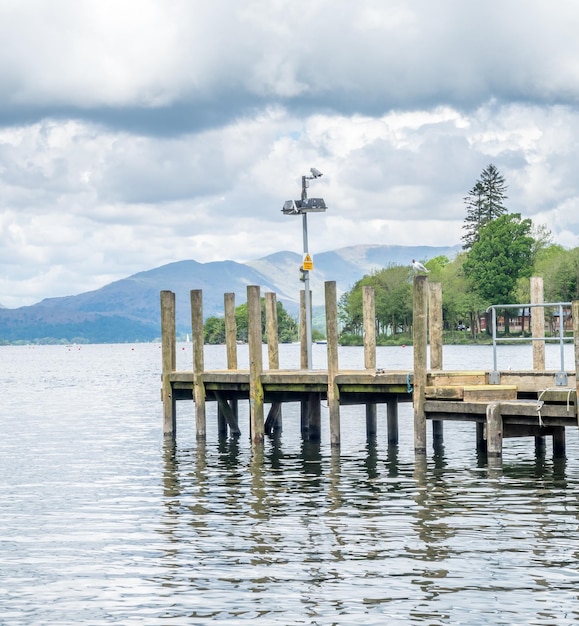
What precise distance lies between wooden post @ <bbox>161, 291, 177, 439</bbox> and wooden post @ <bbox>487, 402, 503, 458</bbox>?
1064 cm

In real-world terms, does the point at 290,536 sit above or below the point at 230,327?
below

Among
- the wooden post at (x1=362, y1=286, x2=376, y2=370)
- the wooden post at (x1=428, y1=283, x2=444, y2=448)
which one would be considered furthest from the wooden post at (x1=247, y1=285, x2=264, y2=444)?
the wooden post at (x1=428, y1=283, x2=444, y2=448)

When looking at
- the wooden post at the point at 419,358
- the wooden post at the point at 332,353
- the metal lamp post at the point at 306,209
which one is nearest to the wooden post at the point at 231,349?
the metal lamp post at the point at 306,209

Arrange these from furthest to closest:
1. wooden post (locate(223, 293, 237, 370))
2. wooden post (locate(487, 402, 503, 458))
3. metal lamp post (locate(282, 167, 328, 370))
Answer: wooden post (locate(223, 293, 237, 370))
metal lamp post (locate(282, 167, 328, 370))
wooden post (locate(487, 402, 503, 458))

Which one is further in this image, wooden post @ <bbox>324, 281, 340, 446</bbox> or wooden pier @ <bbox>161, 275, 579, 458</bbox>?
wooden post @ <bbox>324, 281, 340, 446</bbox>

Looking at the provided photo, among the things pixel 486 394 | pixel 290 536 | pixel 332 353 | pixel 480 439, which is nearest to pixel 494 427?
pixel 486 394

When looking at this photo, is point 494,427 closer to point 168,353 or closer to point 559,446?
point 559,446

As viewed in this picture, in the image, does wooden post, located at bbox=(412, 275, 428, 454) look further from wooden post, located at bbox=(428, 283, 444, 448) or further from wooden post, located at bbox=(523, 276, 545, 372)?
wooden post, located at bbox=(523, 276, 545, 372)

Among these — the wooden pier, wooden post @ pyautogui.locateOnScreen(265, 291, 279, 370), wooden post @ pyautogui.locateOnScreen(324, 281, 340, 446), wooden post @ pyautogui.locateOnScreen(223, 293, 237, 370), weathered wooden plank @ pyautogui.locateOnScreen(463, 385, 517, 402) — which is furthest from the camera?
wooden post @ pyautogui.locateOnScreen(223, 293, 237, 370)

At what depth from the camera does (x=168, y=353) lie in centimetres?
3266

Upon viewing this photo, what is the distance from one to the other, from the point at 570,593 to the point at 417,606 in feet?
6.62

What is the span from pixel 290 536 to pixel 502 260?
135128 millimetres

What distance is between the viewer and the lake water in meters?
14.4

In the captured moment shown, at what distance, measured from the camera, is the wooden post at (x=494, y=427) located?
2391cm
